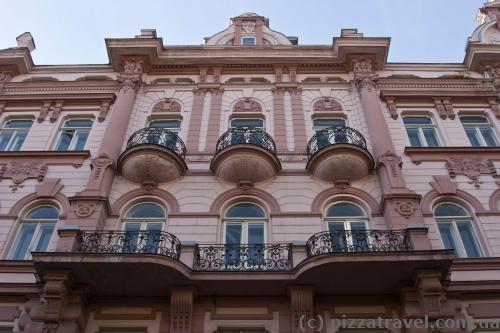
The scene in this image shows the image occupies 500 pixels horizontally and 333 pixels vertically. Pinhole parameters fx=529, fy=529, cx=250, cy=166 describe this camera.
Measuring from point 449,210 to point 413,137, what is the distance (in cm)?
333

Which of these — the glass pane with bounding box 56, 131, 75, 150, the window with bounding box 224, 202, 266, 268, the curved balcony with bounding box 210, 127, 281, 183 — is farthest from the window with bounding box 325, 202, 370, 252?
the glass pane with bounding box 56, 131, 75, 150

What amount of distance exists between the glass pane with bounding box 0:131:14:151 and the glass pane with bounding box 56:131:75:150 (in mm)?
Answer: 1642

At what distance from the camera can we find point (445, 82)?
18203 millimetres

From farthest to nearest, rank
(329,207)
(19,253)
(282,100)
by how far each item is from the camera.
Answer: (282,100) → (329,207) → (19,253)

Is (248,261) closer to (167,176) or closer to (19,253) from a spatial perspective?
(167,176)

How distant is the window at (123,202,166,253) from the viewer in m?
12.3

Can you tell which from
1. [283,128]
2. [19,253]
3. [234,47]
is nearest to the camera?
[19,253]

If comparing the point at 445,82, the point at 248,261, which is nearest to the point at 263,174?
the point at 248,261

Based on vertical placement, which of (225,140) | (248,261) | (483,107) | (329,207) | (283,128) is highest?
(483,107)

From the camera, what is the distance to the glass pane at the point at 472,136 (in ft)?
53.5

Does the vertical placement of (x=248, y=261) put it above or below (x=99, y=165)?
below

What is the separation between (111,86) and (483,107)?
12.6 m

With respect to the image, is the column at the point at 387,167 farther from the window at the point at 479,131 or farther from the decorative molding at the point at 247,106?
the decorative molding at the point at 247,106

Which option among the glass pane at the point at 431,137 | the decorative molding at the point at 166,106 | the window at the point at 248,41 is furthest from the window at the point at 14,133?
the glass pane at the point at 431,137
